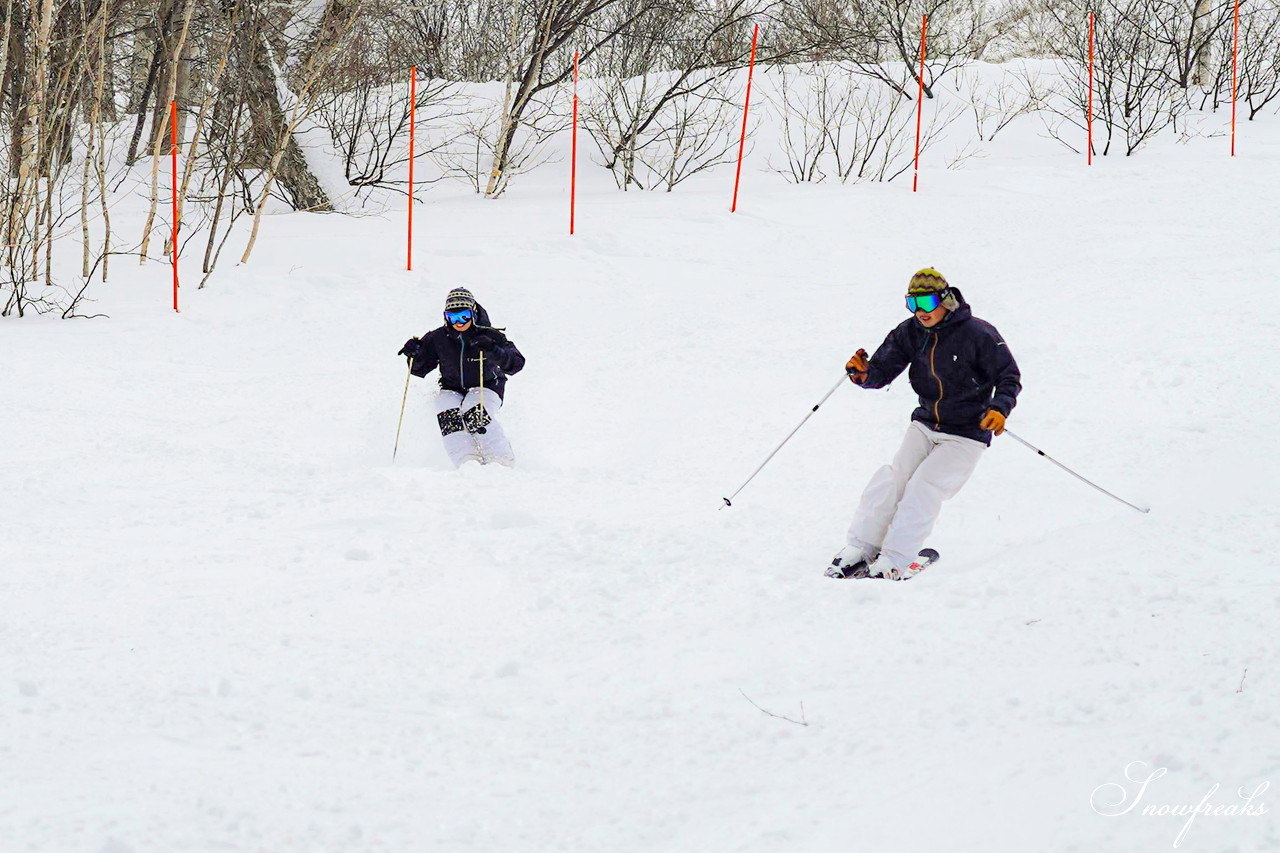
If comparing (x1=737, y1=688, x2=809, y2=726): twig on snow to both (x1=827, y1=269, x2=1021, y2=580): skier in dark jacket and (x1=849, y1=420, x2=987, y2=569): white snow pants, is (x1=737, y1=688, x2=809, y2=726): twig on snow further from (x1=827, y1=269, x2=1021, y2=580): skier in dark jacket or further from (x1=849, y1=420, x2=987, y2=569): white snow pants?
(x1=849, y1=420, x2=987, y2=569): white snow pants

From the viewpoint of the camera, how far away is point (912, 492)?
4750 mm

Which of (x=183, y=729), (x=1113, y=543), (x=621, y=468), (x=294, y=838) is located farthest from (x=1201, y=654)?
(x=621, y=468)

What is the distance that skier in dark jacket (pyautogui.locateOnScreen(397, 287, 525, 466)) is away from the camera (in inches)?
271

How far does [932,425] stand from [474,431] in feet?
9.48

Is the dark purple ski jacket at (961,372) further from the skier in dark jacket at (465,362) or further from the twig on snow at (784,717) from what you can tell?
the skier in dark jacket at (465,362)

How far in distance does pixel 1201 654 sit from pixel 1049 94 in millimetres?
14438

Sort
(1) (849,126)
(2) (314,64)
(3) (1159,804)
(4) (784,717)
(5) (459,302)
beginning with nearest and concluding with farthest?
(3) (1159,804) < (4) (784,717) < (5) (459,302) < (2) (314,64) < (1) (849,126)

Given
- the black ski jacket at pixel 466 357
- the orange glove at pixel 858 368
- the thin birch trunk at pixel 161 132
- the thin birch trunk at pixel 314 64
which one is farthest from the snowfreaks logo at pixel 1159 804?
the thin birch trunk at pixel 314 64

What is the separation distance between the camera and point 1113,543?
460 centimetres

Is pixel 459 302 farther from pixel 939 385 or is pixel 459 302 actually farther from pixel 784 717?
pixel 784 717

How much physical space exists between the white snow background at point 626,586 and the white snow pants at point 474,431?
30 cm

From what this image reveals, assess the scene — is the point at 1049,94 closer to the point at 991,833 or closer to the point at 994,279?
the point at 994,279

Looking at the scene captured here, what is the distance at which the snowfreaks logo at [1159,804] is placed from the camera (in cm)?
259

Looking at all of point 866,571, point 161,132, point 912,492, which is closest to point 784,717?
point 866,571
